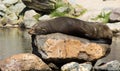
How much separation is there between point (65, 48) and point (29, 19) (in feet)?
77.9

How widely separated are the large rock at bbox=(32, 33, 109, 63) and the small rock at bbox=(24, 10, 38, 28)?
21.6 m

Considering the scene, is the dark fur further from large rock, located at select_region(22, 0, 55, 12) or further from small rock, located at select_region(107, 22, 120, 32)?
large rock, located at select_region(22, 0, 55, 12)

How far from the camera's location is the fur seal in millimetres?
17789

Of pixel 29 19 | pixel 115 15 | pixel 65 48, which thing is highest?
pixel 65 48

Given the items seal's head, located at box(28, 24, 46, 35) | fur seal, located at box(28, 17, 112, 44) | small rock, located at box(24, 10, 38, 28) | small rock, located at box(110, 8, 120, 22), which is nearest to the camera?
seal's head, located at box(28, 24, 46, 35)

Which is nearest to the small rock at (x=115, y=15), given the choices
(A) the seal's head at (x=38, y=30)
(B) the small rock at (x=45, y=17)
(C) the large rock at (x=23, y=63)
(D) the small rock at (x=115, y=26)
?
(D) the small rock at (x=115, y=26)

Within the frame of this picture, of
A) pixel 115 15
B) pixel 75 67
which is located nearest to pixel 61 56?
pixel 75 67

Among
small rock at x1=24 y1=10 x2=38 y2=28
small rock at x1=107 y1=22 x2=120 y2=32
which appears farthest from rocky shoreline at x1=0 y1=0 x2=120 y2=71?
small rock at x1=24 y1=10 x2=38 y2=28

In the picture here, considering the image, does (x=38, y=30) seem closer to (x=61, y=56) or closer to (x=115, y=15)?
(x=61, y=56)

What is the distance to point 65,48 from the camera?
1691 cm

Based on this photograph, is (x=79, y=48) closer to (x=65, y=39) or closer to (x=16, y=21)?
(x=65, y=39)

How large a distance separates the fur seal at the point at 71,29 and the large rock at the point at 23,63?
5.37 feet

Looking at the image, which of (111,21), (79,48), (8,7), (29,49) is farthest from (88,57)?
(8,7)

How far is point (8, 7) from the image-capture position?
4519 cm
